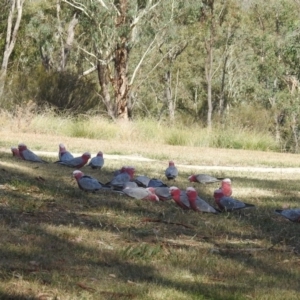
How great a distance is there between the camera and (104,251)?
455 cm

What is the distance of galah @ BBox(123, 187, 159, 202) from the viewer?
22.2 feet

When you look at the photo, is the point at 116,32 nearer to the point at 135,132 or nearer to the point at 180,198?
the point at 135,132

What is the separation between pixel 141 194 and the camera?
6758 millimetres

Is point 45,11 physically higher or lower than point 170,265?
higher

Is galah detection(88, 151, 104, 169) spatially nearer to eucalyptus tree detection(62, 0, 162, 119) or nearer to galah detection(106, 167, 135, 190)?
galah detection(106, 167, 135, 190)

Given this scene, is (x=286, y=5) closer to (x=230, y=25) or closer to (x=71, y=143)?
(x=230, y=25)

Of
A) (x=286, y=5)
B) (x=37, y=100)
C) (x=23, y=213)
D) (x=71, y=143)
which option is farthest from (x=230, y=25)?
(x=23, y=213)

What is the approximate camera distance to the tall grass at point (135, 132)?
1975 cm

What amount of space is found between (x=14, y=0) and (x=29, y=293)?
28.4m

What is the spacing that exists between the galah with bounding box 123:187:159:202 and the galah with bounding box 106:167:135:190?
36 cm

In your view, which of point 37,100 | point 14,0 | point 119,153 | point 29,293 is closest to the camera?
point 29,293

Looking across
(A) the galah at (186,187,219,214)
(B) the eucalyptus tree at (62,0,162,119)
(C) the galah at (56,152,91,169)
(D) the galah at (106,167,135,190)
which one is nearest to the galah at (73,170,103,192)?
(D) the galah at (106,167,135,190)

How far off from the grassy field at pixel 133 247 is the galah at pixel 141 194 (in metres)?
0.09

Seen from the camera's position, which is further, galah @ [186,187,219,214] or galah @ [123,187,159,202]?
galah @ [123,187,159,202]
